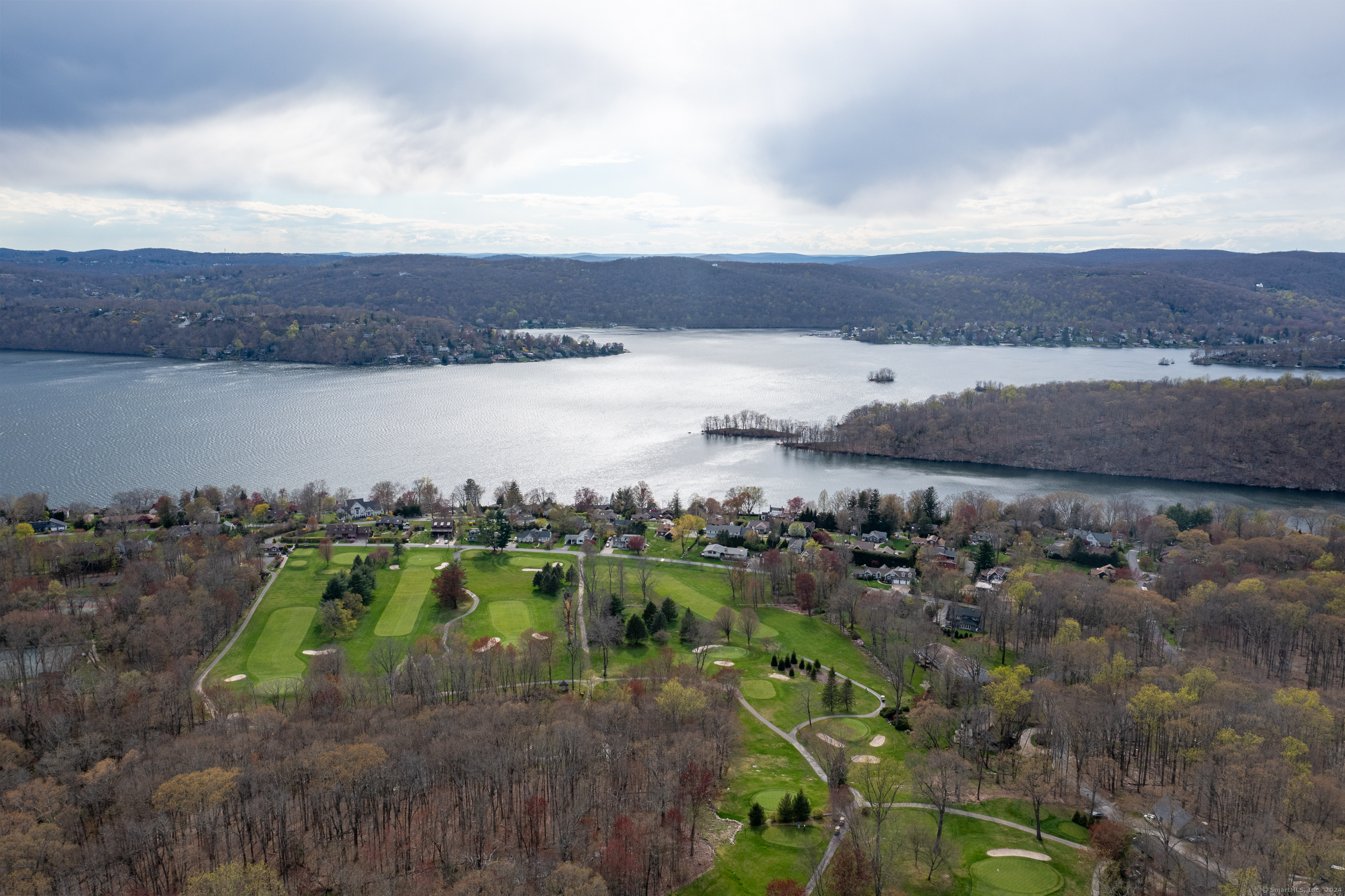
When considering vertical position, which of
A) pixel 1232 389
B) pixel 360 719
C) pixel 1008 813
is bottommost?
pixel 1008 813

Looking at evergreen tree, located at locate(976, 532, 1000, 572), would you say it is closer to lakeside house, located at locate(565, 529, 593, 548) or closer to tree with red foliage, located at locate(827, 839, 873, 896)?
lakeside house, located at locate(565, 529, 593, 548)

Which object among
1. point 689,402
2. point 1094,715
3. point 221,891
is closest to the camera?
point 221,891

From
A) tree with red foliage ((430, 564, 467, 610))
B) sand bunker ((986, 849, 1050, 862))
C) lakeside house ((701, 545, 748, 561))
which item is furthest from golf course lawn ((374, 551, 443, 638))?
sand bunker ((986, 849, 1050, 862))

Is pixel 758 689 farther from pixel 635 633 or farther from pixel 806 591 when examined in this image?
pixel 806 591

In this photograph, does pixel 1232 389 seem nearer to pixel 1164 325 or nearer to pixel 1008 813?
pixel 1008 813

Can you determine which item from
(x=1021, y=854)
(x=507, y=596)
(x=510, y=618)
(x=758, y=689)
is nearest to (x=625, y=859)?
(x=1021, y=854)

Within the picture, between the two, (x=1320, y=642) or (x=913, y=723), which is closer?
(x=913, y=723)

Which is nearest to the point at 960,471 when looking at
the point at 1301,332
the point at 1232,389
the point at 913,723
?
the point at 1232,389
